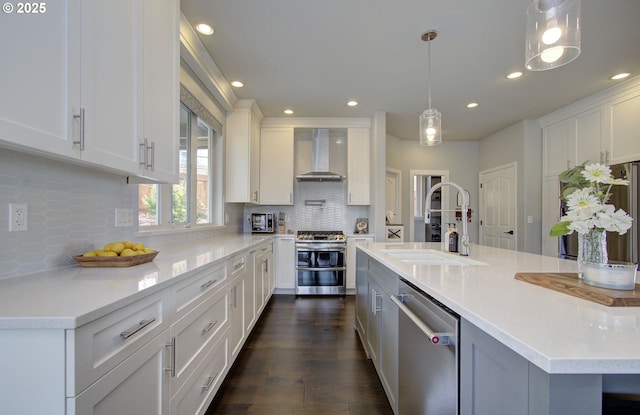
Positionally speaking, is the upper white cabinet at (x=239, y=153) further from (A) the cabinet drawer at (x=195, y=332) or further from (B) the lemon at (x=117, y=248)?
(B) the lemon at (x=117, y=248)

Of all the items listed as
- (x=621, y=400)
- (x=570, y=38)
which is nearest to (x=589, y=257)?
(x=621, y=400)

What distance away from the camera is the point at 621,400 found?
22.2 inches

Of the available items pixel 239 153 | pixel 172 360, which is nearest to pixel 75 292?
pixel 172 360

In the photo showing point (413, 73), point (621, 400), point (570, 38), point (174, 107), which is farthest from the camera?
point (413, 73)

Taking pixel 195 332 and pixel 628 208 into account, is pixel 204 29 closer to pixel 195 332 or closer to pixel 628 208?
pixel 195 332

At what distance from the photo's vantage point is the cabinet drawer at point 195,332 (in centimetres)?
120

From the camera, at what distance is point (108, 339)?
2.62 ft

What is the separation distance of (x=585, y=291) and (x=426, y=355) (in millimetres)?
573

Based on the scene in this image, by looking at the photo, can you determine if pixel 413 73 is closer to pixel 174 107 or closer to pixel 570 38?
pixel 570 38

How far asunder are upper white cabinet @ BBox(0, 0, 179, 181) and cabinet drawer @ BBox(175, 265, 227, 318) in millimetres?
614

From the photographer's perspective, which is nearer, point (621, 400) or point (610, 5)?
point (621, 400)

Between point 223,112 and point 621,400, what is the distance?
12.9 ft

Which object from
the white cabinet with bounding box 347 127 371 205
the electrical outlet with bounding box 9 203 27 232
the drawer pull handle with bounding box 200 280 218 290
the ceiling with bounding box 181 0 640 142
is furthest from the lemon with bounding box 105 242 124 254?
the white cabinet with bounding box 347 127 371 205

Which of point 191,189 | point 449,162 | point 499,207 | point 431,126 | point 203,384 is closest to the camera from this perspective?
point 203,384
